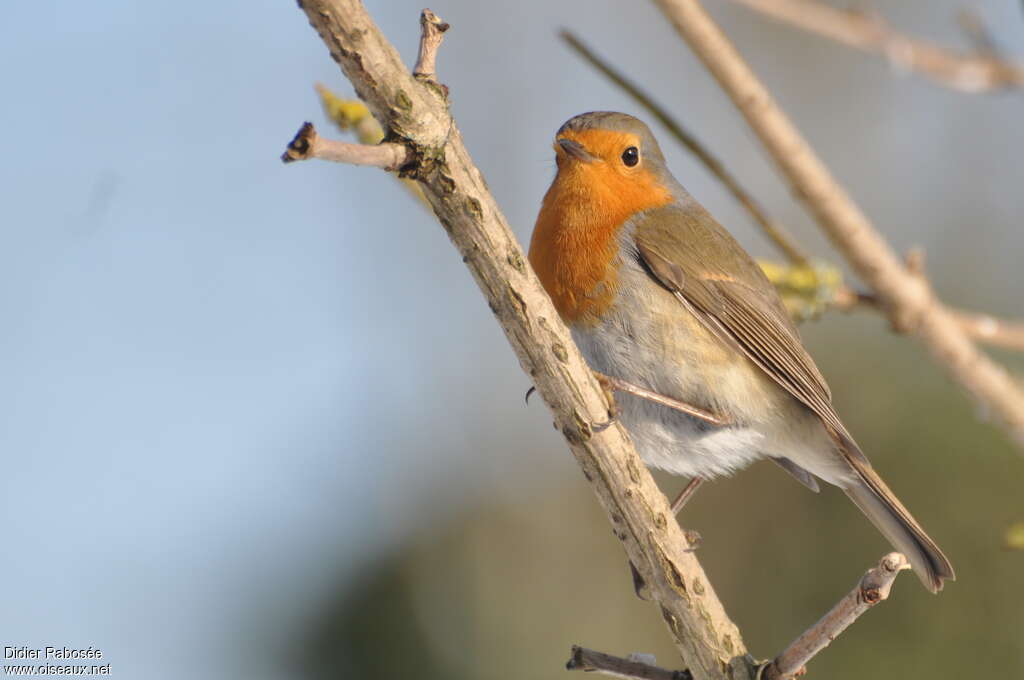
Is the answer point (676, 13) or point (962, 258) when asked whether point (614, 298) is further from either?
point (962, 258)

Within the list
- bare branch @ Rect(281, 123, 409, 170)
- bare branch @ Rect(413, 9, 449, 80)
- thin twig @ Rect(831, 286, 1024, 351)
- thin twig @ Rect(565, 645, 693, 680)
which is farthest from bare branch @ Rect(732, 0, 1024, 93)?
thin twig @ Rect(565, 645, 693, 680)

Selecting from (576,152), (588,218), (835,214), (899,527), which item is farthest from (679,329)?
(835,214)

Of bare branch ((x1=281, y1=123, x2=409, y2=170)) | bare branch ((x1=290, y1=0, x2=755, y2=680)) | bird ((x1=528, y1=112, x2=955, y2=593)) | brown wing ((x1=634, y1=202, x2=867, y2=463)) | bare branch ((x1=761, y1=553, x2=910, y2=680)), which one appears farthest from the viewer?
brown wing ((x1=634, y1=202, x2=867, y2=463))

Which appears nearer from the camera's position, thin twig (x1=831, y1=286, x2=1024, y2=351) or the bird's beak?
thin twig (x1=831, y1=286, x2=1024, y2=351)

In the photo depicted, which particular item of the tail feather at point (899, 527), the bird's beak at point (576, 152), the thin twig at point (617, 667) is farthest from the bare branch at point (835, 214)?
the bird's beak at point (576, 152)

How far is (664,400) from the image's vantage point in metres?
3.20

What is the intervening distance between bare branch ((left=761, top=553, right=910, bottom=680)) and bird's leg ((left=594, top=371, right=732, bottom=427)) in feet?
3.23

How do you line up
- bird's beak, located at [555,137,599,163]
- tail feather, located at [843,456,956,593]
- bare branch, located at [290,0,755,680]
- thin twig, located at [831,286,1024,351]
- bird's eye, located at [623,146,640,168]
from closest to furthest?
bare branch, located at [290,0,755,680] < thin twig, located at [831,286,1024,351] < tail feather, located at [843,456,956,593] < bird's beak, located at [555,137,599,163] < bird's eye, located at [623,146,640,168]

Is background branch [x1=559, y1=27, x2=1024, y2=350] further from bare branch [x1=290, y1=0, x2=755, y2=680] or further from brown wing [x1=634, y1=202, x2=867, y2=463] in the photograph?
bare branch [x1=290, y1=0, x2=755, y2=680]

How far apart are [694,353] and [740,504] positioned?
224 centimetres

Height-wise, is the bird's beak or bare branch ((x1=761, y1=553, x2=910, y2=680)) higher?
the bird's beak

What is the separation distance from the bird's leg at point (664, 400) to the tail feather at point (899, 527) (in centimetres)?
52

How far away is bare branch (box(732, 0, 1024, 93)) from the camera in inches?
85.8

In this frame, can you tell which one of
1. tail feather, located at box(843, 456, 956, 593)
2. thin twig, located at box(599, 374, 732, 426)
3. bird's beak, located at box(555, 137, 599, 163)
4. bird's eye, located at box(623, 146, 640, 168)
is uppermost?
bird's beak, located at box(555, 137, 599, 163)
